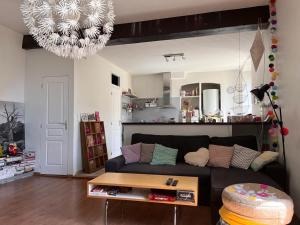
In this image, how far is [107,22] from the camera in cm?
239

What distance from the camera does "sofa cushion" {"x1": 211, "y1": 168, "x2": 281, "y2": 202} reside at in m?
2.37

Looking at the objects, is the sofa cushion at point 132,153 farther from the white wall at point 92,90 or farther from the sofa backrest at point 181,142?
the white wall at point 92,90

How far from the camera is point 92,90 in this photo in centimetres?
539

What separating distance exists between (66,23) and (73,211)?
2128 mm

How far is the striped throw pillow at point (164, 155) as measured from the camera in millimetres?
3494

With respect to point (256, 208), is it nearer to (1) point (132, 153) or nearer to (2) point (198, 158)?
(2) point (198, 158)

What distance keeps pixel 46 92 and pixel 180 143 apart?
9.77 feet

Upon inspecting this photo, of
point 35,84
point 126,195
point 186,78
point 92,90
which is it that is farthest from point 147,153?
point 186,78

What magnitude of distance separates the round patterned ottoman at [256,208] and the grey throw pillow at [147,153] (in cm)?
181

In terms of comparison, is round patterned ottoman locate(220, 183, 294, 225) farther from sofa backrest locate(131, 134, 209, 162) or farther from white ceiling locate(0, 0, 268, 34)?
white ceiling locate(0, 0, 268, 34)

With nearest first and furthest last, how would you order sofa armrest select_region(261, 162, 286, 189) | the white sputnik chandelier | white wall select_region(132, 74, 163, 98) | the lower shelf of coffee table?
the white sputnik chandelier → the lower shelf of coffee table → sofa armrest select_region(261, 162, 286, 189) → white wall select_region(132, 74, 163, 98)

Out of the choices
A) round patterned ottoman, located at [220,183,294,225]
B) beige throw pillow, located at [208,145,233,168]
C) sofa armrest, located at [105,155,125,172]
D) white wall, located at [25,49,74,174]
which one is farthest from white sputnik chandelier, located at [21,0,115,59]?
white wall, located at [25,49,74,174]

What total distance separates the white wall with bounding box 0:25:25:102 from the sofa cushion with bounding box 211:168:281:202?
12.8ft

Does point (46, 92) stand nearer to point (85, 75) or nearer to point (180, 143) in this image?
point (85, 75)
